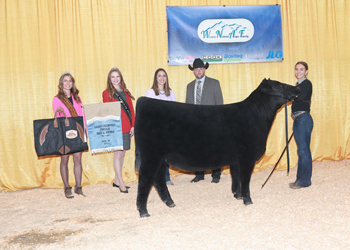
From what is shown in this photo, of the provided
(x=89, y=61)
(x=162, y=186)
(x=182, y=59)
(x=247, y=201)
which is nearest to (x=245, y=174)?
(x=247, y=201)

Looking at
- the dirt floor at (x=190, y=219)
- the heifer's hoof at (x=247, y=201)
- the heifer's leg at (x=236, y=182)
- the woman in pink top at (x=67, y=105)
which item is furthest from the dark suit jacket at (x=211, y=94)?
the woman in pink top at (x=67, y=105)

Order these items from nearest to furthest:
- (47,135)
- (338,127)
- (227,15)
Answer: (47,135) → (227,15) → (338,127)

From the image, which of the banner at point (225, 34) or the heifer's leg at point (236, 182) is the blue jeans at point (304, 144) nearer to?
the heifer's leg at point (236, 182)

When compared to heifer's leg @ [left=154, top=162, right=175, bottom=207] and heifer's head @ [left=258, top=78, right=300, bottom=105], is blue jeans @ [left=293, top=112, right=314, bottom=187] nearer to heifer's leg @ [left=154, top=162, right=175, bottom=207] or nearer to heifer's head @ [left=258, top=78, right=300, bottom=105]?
heifer's head @ [left=258, top=78, right=300, bottom=105]

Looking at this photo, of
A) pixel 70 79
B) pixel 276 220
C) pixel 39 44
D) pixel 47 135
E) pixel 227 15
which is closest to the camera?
pixel 276 220

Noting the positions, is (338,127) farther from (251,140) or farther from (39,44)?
(39,44)

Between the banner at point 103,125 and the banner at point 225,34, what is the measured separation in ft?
5.22

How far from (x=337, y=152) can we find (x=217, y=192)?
289 centimetres

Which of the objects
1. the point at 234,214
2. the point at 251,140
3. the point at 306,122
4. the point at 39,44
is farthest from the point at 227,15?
the point at 234,214

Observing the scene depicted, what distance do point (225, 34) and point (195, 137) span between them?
2783 millimetres

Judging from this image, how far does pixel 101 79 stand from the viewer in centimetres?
516

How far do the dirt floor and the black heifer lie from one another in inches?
15.2

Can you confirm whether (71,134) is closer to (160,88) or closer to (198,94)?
(160,88)

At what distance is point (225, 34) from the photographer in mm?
5355
